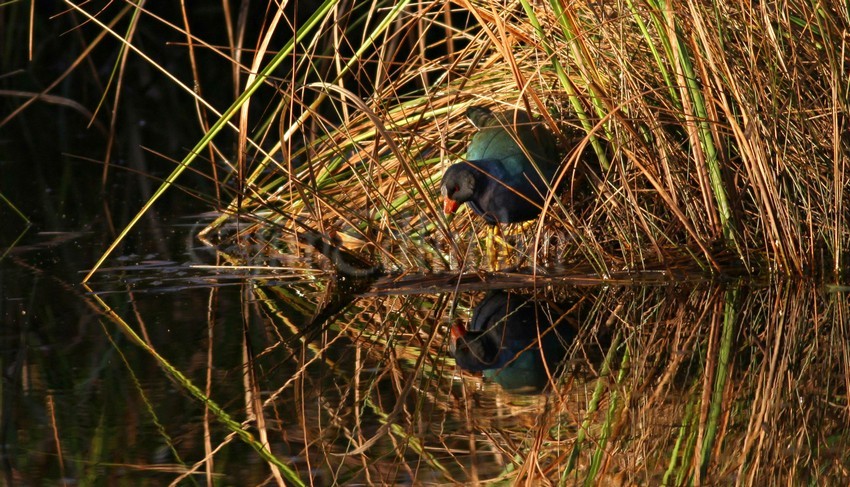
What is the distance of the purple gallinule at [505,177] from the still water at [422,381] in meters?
0.26

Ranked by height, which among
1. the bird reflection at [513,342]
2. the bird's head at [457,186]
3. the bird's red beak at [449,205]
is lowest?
the bird reflection at [513,342]

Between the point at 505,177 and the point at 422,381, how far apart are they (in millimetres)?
1127

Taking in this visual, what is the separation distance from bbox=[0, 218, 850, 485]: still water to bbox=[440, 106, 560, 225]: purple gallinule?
0.85 ft

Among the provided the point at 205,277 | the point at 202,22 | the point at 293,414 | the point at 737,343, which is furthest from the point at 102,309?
the point at 202,22

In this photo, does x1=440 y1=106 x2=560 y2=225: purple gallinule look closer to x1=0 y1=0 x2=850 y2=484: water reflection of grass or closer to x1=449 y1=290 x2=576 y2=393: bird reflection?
x1=0 y1=0 x2=850 y2=484: water reflection of grass

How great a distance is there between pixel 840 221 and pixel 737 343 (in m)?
0.62

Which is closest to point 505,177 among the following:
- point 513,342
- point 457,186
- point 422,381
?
point 457,186

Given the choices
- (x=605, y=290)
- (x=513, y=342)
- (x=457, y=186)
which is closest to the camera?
(x=513, y=342)

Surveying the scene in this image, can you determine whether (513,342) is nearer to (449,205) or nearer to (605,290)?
(605,290)

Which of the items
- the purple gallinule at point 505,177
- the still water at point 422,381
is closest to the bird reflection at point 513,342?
the still water at point 422,381

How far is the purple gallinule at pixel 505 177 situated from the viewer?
3523mm

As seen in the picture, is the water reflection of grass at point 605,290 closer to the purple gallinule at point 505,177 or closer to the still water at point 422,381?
the still water at point 422,381

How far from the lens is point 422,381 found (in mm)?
2545

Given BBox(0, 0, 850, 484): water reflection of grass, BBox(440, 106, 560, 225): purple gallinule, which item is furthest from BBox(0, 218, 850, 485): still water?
BBox(440, 106, 560, 225): purple gallinule
